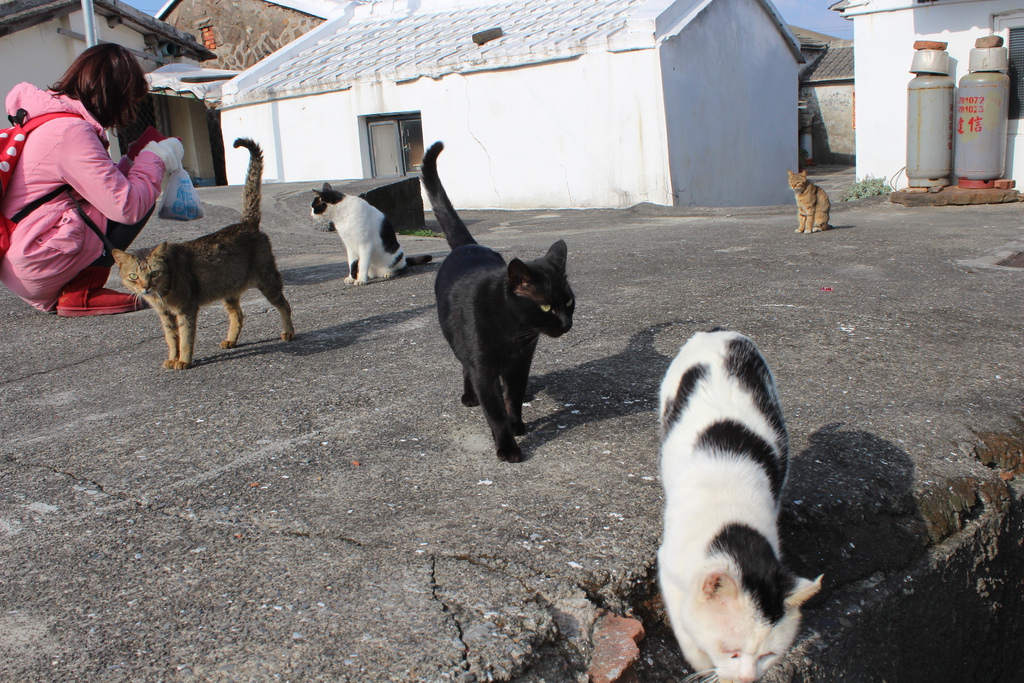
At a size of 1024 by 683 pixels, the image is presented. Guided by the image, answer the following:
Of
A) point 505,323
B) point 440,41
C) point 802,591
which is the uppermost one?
point 440,41

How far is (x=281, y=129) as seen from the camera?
15.2 m

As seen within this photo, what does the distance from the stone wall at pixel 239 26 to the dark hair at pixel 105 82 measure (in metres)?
14.3

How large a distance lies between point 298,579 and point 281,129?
14364 mm

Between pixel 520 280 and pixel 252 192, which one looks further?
pixel 252 192

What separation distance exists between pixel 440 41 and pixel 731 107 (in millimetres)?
5348

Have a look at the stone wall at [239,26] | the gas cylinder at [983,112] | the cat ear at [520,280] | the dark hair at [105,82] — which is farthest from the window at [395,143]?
the cat ear at [520,280]

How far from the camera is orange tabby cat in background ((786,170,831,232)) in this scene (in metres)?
8.14

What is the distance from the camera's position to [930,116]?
10.2 metres

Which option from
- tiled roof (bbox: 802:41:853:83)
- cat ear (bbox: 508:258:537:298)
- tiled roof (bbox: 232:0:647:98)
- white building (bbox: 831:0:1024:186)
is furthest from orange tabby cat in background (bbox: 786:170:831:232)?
tiled roof (bbox: 802:41:853:83)

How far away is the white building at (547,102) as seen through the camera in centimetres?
1200

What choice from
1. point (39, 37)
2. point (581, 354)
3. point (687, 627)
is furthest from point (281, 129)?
point (687, 627)

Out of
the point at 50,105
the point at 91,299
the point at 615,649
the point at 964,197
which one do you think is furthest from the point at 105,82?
the point at 964,197

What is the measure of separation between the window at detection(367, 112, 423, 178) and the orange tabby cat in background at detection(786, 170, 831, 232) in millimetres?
7840

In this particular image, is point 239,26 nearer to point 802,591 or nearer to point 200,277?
point 200,277
